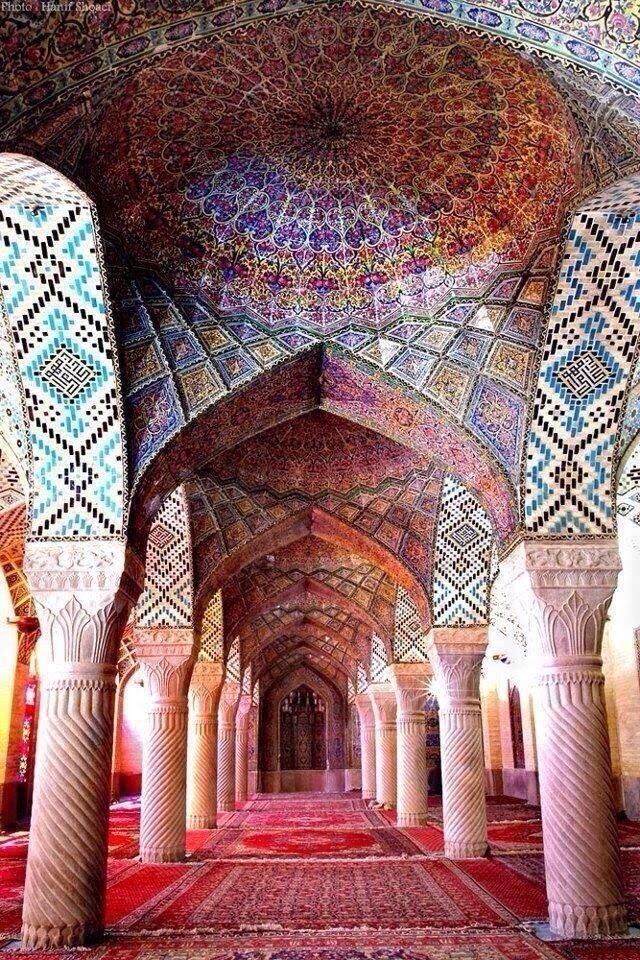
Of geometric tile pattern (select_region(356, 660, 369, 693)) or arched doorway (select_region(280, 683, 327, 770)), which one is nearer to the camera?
geometric tile pattern (select_region(356, 660, 369, 693))

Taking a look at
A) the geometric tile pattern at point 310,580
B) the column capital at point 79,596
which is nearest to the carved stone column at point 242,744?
the geometric tile pattern at point 310,580

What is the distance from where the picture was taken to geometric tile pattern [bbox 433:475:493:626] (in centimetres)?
1070

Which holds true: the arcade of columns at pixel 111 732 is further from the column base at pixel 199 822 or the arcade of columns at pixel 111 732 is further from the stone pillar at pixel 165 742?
the column base at pixel 199 822

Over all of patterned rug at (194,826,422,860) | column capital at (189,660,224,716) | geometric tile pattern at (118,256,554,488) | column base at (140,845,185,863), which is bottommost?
patterned rug at (194,826,422,860)

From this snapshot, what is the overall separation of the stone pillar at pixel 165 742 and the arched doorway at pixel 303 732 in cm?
1675

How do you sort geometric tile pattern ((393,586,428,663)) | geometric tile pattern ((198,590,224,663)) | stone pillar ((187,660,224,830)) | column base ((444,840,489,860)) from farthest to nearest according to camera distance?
geometric tile pattern ((393,586,428,663)) < geometric tile pattern ((198,590,224,663)) < stone pillar ((187,660,224,830)) < column base ((444,840,489,860))

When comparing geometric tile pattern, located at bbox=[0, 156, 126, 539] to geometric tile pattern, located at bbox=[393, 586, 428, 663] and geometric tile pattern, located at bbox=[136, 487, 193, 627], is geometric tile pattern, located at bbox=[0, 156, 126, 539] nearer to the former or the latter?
geometric tile pattern, located at bbox=[136, 487, 193, 627]

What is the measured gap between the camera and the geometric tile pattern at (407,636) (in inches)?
553

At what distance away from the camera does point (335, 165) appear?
21.1ft

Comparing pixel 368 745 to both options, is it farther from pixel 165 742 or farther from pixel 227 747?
pixel 165 742

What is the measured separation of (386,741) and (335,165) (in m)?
13.2

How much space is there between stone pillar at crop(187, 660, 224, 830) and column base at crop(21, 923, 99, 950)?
7140 mm

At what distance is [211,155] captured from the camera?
6.16m

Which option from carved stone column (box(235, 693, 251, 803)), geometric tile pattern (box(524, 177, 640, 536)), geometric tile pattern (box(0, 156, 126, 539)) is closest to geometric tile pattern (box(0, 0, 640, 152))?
geometric tile pattern (box(0, 156, 126, 539))
